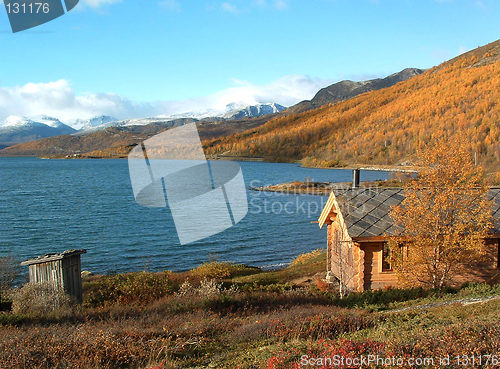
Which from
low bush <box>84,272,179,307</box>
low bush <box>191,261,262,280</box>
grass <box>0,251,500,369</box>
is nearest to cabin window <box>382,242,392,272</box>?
grass <box>0,251,500,369</box>

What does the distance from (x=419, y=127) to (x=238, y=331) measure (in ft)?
482

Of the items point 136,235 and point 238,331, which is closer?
point 238,331

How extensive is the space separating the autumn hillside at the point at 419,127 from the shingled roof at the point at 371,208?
73991mm

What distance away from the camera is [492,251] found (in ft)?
49.0

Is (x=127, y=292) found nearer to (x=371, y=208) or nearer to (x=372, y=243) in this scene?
(x=372, y=243)

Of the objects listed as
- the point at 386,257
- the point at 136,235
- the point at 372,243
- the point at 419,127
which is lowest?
the point at 136,235

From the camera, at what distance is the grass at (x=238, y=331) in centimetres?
596

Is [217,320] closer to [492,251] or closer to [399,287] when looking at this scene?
[399,287]

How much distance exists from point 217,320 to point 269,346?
2.88 meters

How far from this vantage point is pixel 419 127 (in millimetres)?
140125

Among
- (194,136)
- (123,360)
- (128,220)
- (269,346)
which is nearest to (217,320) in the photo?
(269,346)

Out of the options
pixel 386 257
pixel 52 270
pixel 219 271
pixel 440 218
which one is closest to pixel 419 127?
pixel 219 271

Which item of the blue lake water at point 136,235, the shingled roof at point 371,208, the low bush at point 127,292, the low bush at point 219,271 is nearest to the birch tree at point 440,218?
the shingled roof at point 371,208

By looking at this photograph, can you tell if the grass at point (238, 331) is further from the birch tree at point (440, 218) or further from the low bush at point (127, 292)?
the birch tree at point (440, 218)
